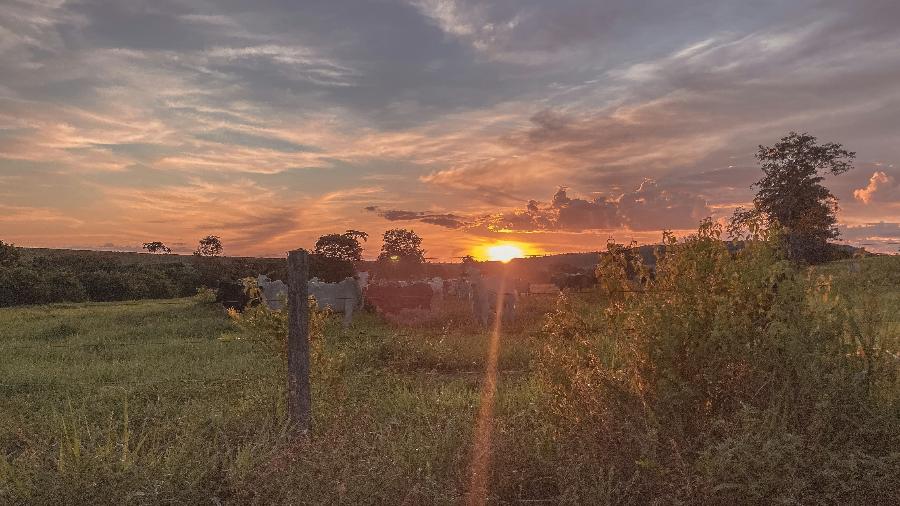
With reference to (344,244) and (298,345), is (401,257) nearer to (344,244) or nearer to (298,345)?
(344,244)

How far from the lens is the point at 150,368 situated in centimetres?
1321

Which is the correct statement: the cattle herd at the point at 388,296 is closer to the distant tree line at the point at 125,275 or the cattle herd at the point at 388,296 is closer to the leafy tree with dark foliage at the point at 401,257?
the distant tree line at the point at 125,275

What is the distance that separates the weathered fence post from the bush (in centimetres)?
260

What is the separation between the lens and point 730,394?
20.1 feet

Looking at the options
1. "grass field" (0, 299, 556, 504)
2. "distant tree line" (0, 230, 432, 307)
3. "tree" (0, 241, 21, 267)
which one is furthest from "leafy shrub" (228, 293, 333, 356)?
"tree" (0, 241, 21, 267)

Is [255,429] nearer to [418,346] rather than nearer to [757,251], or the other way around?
[757,251]

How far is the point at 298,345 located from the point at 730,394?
14.1ft

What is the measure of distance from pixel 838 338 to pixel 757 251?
1055mm

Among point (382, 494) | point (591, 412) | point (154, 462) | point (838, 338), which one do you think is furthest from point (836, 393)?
point (154, 462)

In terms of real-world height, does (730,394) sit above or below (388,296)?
below

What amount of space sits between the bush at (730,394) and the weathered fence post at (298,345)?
2.60 meters

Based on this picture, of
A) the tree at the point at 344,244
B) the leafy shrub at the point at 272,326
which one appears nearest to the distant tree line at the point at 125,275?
the tree at the point at 344,244

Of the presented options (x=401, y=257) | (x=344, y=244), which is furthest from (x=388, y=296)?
(x=401, y=257)

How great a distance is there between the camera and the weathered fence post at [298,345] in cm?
711
